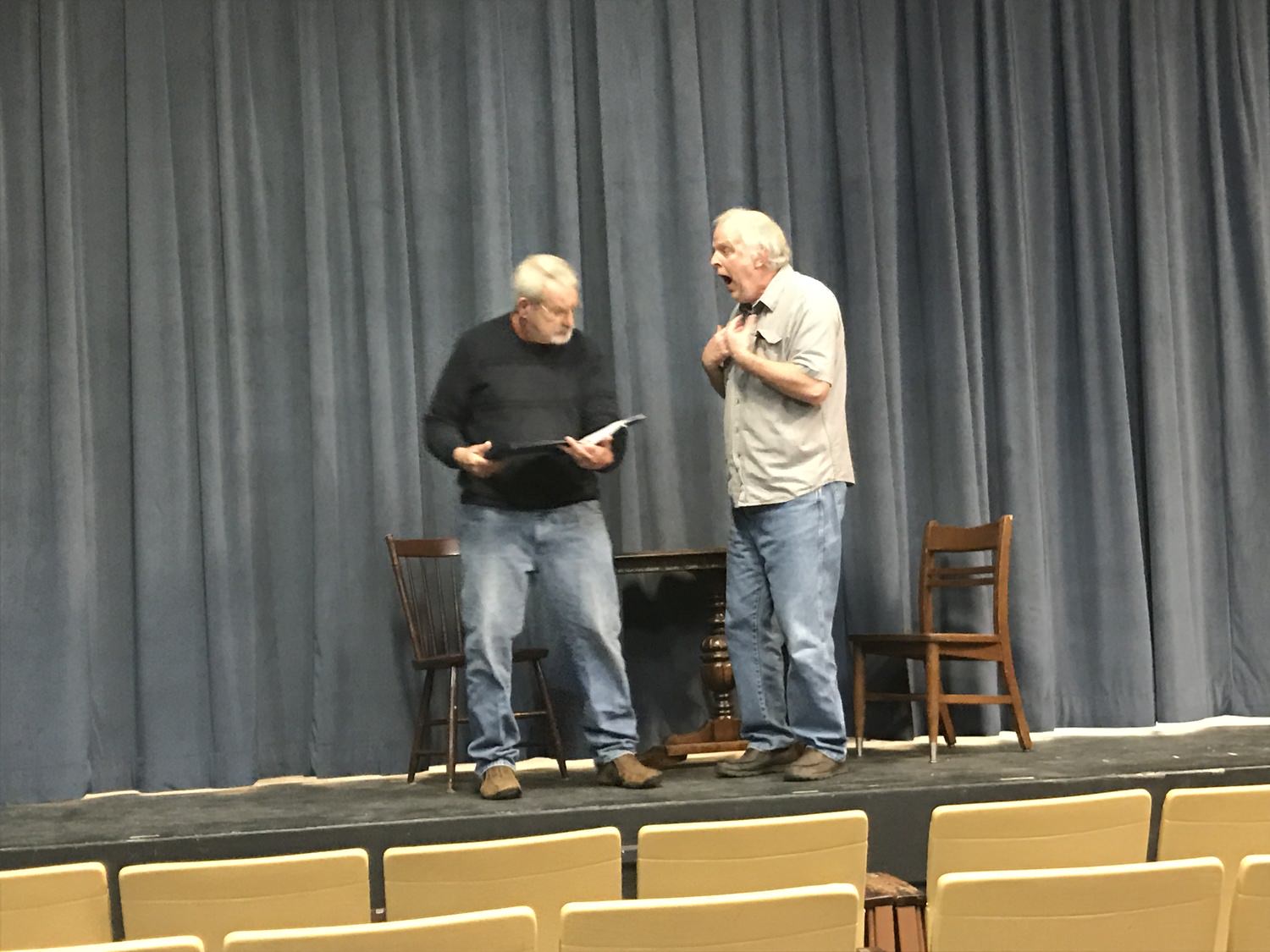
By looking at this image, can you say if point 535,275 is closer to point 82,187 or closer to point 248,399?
point 248,399

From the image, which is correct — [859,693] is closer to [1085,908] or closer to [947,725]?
[947,725]

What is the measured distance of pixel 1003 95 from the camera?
17.5ft

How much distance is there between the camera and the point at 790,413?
12.3 feet

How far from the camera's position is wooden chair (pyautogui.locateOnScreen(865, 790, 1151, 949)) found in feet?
7.41

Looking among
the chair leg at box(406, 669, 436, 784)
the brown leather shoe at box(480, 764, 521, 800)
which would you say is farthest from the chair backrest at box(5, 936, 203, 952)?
the chair leg at box(406, 669, 436, 784)

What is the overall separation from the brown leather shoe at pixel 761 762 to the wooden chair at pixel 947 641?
582mm

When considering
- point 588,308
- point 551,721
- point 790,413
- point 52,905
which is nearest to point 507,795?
point 551,721

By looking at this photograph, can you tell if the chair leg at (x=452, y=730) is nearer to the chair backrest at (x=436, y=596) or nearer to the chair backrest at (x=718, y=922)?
the chair backrest at (x=436, y=596)

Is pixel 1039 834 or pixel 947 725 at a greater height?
pixel 1039 834

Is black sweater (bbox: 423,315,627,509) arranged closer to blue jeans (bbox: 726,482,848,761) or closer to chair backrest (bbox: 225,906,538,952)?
blue jeans (bbox: 726,482,848,761)

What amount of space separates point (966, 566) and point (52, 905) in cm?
374

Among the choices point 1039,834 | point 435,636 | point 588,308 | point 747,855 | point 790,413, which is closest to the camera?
point 747,855

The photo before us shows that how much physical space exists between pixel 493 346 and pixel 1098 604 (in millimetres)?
2832

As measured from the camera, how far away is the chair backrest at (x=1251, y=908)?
5.72 ft
